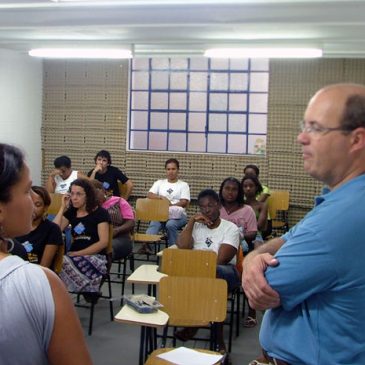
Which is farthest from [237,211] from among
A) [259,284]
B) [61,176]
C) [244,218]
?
[259,284]

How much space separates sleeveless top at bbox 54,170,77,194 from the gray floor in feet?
9.35

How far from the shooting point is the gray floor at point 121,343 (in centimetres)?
439

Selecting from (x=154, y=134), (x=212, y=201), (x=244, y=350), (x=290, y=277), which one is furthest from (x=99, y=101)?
(x=290, y=277)

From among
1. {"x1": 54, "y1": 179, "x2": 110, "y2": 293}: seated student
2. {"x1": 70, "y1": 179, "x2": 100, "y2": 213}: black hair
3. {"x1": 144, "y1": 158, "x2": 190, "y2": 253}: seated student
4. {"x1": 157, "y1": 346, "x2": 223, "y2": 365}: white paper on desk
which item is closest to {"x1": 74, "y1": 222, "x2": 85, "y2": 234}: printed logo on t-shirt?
{"x1": 54, "y1": 179, "x2": 110, "y2": 293}: seated student

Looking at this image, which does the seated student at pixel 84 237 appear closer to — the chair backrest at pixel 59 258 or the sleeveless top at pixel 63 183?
the chair backrest at pixel 59 258

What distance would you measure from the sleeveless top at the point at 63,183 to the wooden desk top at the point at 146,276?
3593 millimetres

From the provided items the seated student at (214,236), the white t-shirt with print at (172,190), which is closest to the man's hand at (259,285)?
the seated student at (214,236)

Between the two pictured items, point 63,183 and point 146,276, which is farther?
point 63,183

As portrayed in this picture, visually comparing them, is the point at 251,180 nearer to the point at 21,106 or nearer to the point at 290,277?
the point at 21,106

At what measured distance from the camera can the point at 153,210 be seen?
24.9 ft

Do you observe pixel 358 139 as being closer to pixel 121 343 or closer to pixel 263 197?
pixel 121 343

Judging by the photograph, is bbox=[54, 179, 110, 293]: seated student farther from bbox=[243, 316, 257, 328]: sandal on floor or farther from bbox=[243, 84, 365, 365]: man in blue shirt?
bbox=[243, 84, 365, 365]: man in blue shirt

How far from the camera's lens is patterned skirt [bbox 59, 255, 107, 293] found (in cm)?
491

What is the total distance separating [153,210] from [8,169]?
639cm
